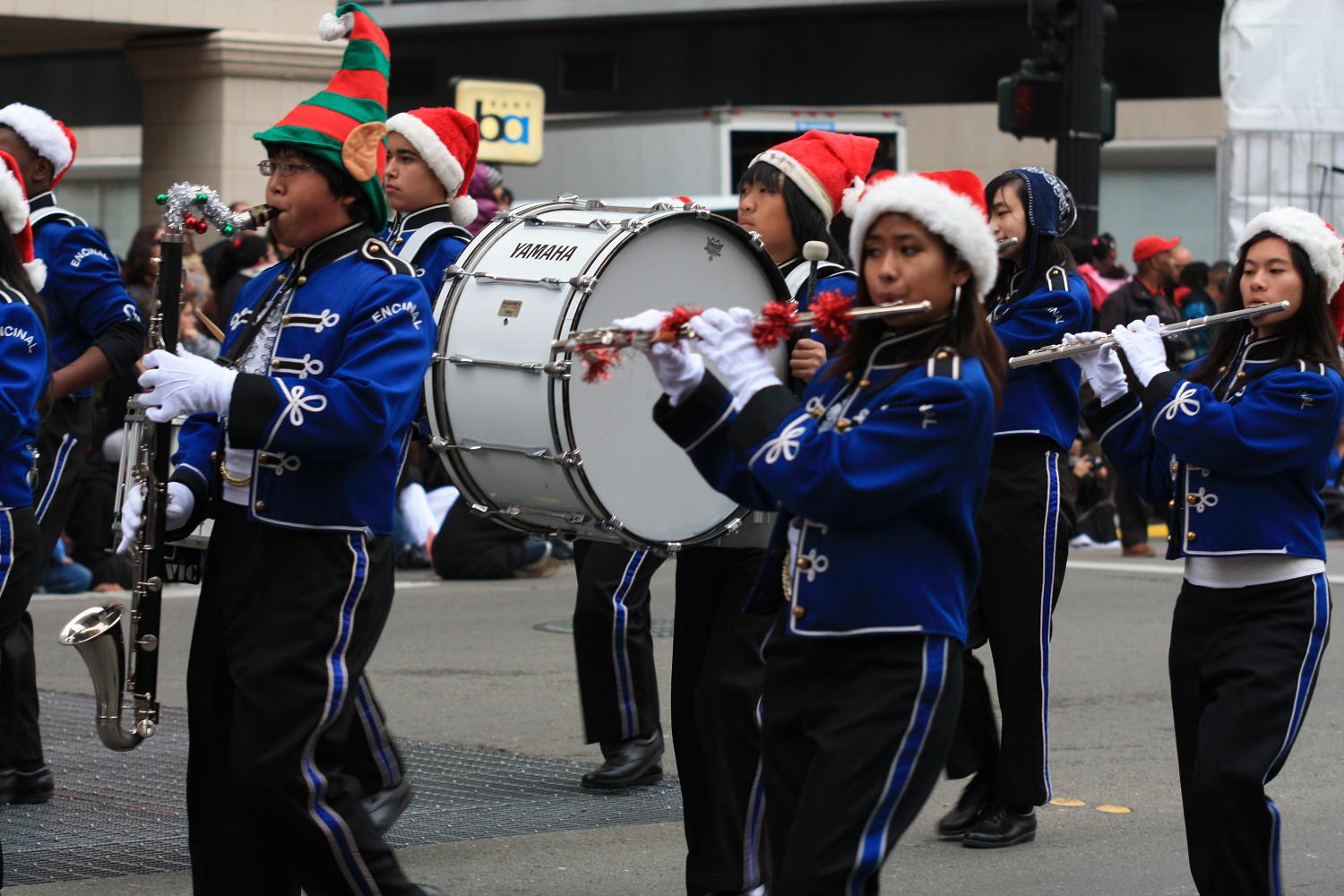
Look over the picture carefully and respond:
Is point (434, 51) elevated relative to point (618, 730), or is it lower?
elevated

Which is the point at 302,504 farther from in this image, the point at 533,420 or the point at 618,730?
the point at 618,730

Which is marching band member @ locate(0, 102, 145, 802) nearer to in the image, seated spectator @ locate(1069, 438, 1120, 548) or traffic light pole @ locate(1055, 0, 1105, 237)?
traffic light pole @ locate(1055, 0, 1105, 237)

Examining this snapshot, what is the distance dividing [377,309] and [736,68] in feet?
101

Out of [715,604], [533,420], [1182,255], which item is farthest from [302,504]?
[1182,255]

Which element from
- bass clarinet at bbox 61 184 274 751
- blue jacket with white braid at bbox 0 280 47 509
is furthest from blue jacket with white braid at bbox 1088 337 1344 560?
blue jacket with white braid at bbox 0 280 47 509

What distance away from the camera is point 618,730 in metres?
6.95

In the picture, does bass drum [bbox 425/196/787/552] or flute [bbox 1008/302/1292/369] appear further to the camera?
bass drum [bbox 425/196/787/552]

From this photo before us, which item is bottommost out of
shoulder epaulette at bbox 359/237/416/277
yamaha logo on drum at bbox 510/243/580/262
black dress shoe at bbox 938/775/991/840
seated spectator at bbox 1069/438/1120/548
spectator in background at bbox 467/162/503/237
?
black dress shoe at bbox 938/775/991/840

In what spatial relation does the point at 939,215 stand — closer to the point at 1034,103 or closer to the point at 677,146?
the point at 1034,103

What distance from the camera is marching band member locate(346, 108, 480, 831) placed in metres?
6.14

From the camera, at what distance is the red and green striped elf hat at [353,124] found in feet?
15.8

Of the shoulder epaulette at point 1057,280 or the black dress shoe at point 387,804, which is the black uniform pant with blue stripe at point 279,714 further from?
the shoulder epaulette at point 1057,280

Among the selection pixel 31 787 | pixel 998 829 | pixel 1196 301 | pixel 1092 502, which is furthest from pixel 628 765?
pixel 1196 301

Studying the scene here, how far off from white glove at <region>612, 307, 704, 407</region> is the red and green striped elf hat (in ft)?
3.38
